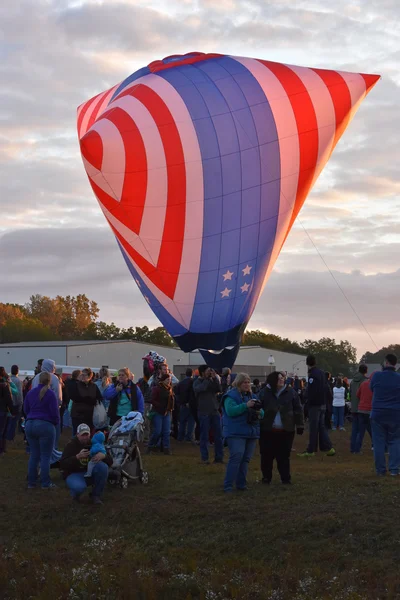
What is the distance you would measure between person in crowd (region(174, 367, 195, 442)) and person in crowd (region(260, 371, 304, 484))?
596cm

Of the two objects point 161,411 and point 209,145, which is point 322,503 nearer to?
point 161,411

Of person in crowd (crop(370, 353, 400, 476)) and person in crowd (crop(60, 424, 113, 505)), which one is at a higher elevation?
person in crowd (crop(370, 353, 400, 476))

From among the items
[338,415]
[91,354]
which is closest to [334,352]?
[91,354]

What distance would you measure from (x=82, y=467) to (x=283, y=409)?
101 inches

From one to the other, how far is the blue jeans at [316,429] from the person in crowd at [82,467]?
476 centimetres

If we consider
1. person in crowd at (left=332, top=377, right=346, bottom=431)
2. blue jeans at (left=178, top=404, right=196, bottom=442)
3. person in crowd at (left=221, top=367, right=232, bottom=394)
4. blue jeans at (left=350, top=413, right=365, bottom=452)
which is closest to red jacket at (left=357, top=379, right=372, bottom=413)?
blue jeans at (left=350, top=413, right=365, bottom=452)

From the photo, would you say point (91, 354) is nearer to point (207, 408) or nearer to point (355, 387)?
point (355, 387)

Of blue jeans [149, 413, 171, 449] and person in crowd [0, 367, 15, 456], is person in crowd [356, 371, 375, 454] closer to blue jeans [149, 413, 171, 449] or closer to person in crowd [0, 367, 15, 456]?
blue jeans [149, 413, 171, 449]

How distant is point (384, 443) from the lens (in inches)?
444

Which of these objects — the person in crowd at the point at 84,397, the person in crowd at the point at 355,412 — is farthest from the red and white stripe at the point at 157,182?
the person in crowd at the point at 84,397

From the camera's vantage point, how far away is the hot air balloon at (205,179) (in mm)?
18266

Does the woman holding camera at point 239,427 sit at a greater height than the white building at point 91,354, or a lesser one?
lesser

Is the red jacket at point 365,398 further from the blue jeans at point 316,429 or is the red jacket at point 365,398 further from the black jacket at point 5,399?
the black jacket at point 5,399

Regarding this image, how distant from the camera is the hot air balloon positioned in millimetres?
18266
